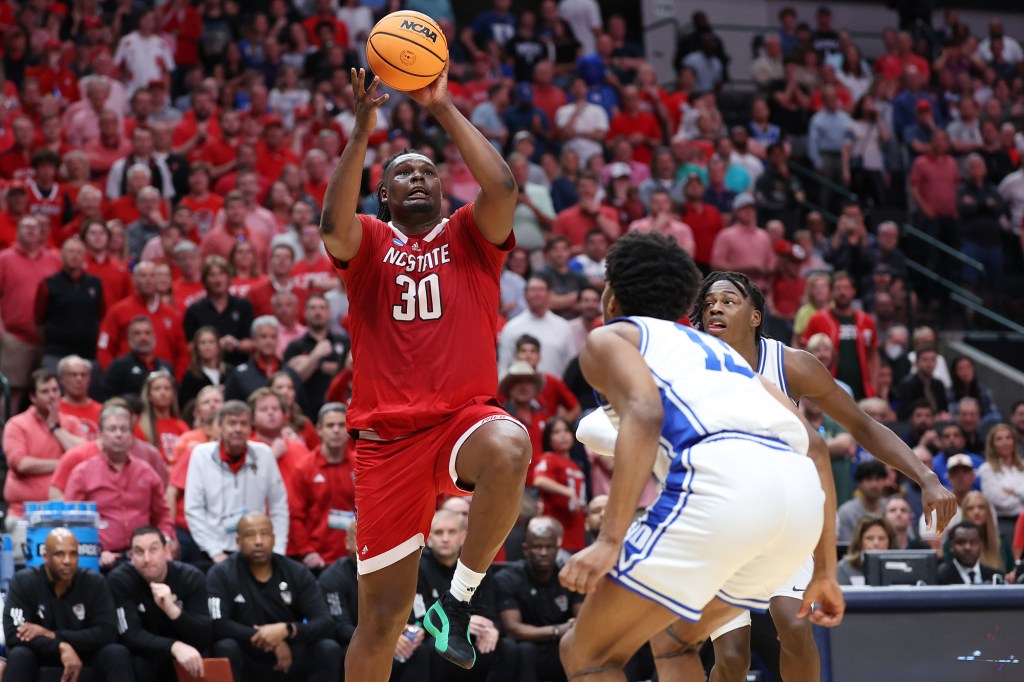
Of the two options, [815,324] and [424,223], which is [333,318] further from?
[424,223]

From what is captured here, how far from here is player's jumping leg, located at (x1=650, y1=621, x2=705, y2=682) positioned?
19.0 feet

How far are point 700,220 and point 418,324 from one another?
10.5 meters

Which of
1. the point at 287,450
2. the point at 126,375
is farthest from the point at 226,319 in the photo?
the point at 287,450

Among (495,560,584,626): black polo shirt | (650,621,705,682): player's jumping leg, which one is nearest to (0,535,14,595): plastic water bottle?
(495,560,584,626): black polo shirt

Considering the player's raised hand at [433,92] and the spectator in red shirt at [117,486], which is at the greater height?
the player's raised hand at [433,92]

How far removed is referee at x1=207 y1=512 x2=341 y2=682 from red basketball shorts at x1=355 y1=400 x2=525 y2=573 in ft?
13.7

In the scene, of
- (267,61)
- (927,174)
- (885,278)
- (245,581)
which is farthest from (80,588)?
(927,174)

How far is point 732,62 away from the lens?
22094mm

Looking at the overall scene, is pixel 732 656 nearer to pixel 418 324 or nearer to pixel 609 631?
pixel 609 631

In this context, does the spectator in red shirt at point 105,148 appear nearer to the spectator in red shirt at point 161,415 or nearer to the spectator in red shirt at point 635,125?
the spectator in red shirt at point 161,415

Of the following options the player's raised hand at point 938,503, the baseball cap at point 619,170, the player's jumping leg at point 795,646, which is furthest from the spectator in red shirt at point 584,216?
the player's raised hand at point 938,503

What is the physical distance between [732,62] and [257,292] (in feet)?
37.4

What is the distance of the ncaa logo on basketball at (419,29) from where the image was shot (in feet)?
19.6

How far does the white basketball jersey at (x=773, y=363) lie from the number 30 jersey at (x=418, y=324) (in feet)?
4.22
